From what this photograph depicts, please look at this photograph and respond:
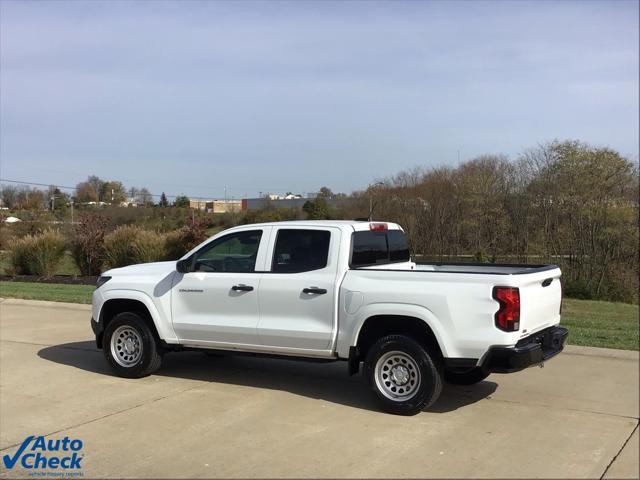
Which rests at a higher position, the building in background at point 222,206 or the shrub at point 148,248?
the building in background at point 222,206

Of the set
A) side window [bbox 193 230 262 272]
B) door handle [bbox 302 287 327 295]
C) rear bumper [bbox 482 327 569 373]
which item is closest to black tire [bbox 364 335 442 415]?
rear bumper [bbox 482 327 569 373]

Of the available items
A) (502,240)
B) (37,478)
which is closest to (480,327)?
(37,478)

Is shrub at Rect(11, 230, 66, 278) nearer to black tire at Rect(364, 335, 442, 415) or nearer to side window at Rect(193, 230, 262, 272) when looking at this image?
side window at Rect(193, 230, 262, 272)

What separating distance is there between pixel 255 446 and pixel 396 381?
1.65m

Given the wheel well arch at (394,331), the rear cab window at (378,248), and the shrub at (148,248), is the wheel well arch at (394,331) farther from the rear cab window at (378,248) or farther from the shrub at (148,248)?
the shrub at (148,248)

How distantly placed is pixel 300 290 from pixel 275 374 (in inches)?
68.2

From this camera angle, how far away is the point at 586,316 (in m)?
12.8

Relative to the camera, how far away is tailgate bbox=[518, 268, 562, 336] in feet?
18.7

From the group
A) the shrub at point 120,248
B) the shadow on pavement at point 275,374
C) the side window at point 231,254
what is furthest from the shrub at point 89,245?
the side window at point 231,254

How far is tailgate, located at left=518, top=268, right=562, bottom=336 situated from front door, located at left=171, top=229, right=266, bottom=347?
285 cm

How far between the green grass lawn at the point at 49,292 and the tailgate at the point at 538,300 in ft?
36.0

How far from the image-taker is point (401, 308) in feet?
19.6

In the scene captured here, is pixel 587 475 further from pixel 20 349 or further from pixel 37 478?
pixel 20 349

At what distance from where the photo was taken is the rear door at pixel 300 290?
6474mm
